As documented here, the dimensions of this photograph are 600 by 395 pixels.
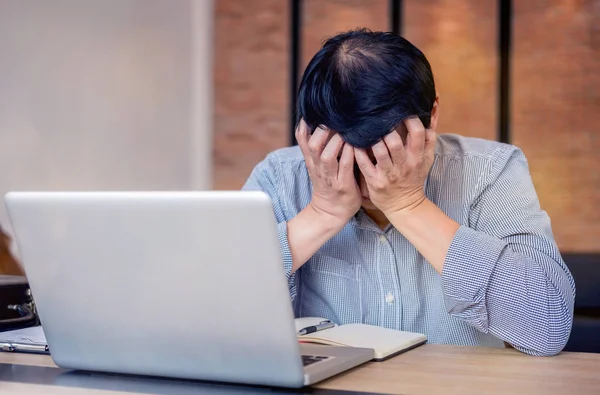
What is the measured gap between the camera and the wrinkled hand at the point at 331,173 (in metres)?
1.29

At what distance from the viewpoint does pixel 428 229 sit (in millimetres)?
1260

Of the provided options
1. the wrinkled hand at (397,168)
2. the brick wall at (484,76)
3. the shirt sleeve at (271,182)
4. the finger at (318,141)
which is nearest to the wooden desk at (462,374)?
the wrinkled hand at (397,168)

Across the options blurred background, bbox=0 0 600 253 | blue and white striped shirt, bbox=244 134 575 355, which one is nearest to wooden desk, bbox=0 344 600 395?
blue and white striped shirt, bbox=244 134 575 355

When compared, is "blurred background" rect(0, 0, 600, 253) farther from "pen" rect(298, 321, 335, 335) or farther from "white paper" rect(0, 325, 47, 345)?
"pen" rect(298, 321, 335, 335)

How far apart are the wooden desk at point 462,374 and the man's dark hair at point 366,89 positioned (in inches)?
14.6

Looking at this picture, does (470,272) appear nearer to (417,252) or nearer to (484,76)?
(417,252)

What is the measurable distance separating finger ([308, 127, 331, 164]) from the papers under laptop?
0.52m

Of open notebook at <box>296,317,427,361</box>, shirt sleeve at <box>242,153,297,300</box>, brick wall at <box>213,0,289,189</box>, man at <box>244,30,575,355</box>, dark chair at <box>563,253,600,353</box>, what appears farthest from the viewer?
brick wall at <box>213,0,289,189</box>

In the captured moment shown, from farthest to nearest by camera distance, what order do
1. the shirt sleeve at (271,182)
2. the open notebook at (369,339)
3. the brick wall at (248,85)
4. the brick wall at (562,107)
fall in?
the brick wall at (248,85) < the brick wall at (562,107) < the shirt sleeve at (271,182) < the open notebook at (369,339)

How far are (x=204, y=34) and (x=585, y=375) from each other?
3946 mm

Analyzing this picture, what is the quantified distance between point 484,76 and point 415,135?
10.4ft

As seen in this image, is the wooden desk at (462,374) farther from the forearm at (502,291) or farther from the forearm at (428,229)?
the forearm at (428,229)

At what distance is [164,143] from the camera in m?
4.27

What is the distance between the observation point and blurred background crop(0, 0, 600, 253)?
3307 millimetres
